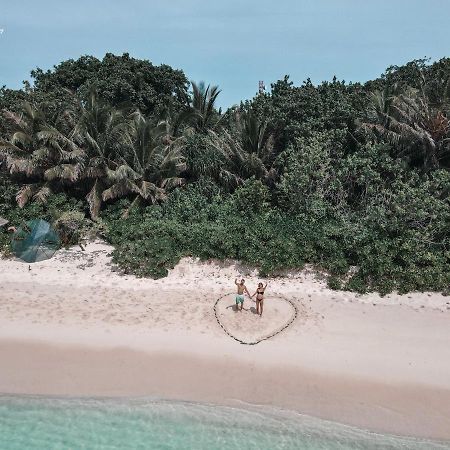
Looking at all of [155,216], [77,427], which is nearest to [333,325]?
[77,427]

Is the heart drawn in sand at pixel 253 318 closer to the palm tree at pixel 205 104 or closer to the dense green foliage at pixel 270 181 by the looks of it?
the dense green foliage at pixel 270 181

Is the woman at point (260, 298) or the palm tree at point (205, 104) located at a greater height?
the palm tree at point (205, 104)

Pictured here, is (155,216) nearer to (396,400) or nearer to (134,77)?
(396,400)

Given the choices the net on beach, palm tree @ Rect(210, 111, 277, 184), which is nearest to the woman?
palm tree @ Rect(210, 111, 277, 184)

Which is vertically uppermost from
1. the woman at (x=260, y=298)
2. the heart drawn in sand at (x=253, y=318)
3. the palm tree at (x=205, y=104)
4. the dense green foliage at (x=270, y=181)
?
the palm tree at (x=205, y=104)

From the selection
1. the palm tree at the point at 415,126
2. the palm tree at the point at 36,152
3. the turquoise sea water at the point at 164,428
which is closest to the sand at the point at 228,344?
the turquoise sea water at the point at 164,428

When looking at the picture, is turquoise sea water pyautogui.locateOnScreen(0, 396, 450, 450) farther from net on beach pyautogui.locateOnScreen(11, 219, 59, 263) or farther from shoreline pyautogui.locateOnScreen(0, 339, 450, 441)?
net on beach pyautogui.locateOnScreen(11, 219, 59, 263)
